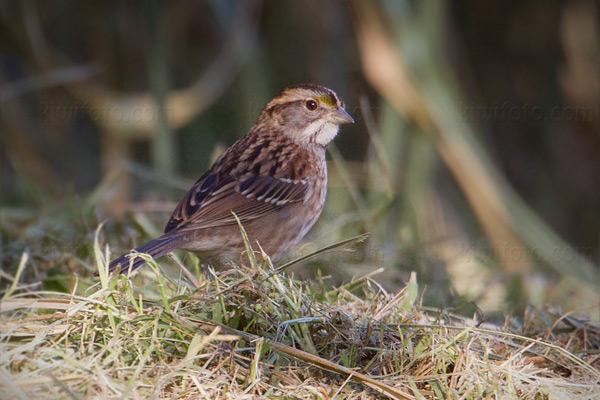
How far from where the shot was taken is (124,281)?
2184mm

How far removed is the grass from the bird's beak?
1143 millimetres

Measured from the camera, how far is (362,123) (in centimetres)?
464

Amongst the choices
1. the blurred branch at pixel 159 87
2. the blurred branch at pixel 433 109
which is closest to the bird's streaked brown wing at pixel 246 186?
the blurred branch at pixel 159 87

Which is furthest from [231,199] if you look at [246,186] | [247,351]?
[247,351]

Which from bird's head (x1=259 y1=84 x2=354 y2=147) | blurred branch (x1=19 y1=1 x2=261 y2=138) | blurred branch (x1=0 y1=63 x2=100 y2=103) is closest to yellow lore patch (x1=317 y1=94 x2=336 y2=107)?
bird's head (x1=259 y1=84 x2=354 y2=147)

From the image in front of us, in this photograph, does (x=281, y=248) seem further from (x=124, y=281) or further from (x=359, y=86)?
(x=359, y=86)

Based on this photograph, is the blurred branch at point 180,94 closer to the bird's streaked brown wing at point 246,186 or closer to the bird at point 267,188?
the bird at point 267,188

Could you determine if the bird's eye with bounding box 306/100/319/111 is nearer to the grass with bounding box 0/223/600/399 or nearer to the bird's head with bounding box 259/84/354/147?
the bird's head with bounding box 259/84/354/147

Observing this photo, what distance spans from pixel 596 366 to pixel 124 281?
4.66 feet

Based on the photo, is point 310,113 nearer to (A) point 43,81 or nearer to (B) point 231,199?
(B) point 231,199

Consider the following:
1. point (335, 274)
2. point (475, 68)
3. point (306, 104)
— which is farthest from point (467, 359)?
point (475, 68)

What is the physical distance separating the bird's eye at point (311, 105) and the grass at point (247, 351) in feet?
4.00

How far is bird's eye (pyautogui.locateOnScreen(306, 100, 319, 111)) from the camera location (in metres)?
3.44

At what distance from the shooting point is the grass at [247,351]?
6.26ft
